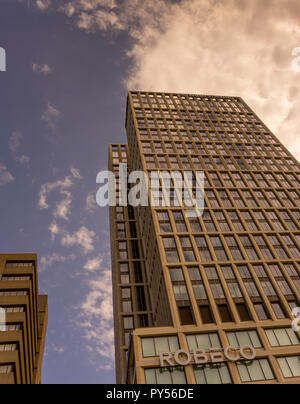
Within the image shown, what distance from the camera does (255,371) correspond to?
1811 inches

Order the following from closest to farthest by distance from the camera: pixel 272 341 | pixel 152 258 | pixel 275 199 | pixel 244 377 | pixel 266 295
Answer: pixel 244 377 → pixel 272 341 → pixel 266 295 → pixel 152 258 → pixel 275 199

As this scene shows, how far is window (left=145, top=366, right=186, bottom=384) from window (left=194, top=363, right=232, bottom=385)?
213 centimetres

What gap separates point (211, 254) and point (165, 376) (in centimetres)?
2521

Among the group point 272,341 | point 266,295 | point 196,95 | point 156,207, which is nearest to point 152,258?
point 156,207

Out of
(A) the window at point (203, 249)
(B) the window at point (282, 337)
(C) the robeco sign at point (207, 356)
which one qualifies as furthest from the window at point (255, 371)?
(A) the window at point (203, 249)

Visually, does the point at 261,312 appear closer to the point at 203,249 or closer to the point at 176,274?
the point at 176,274

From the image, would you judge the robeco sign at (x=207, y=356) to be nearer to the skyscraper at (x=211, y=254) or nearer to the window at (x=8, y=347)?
the skyscraper at (x=211, y=254)

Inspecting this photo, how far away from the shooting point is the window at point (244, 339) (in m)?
49.3

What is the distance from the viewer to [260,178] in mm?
85875

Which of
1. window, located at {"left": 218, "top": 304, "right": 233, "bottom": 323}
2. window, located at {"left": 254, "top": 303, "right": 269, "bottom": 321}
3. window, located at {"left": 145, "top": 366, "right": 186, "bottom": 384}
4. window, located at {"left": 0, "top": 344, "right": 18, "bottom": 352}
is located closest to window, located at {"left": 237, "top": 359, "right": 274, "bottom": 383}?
window, located at {"left": 218, "top": 304, "right": 233, "bottom": 323}

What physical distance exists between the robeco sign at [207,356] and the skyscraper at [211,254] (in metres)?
0.15

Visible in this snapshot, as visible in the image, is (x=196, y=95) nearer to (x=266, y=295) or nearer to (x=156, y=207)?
(x=156, y=207)

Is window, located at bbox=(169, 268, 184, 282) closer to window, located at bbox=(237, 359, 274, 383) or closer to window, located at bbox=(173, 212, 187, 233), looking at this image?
window, located at bbox=(173, 212, 187, 233)
